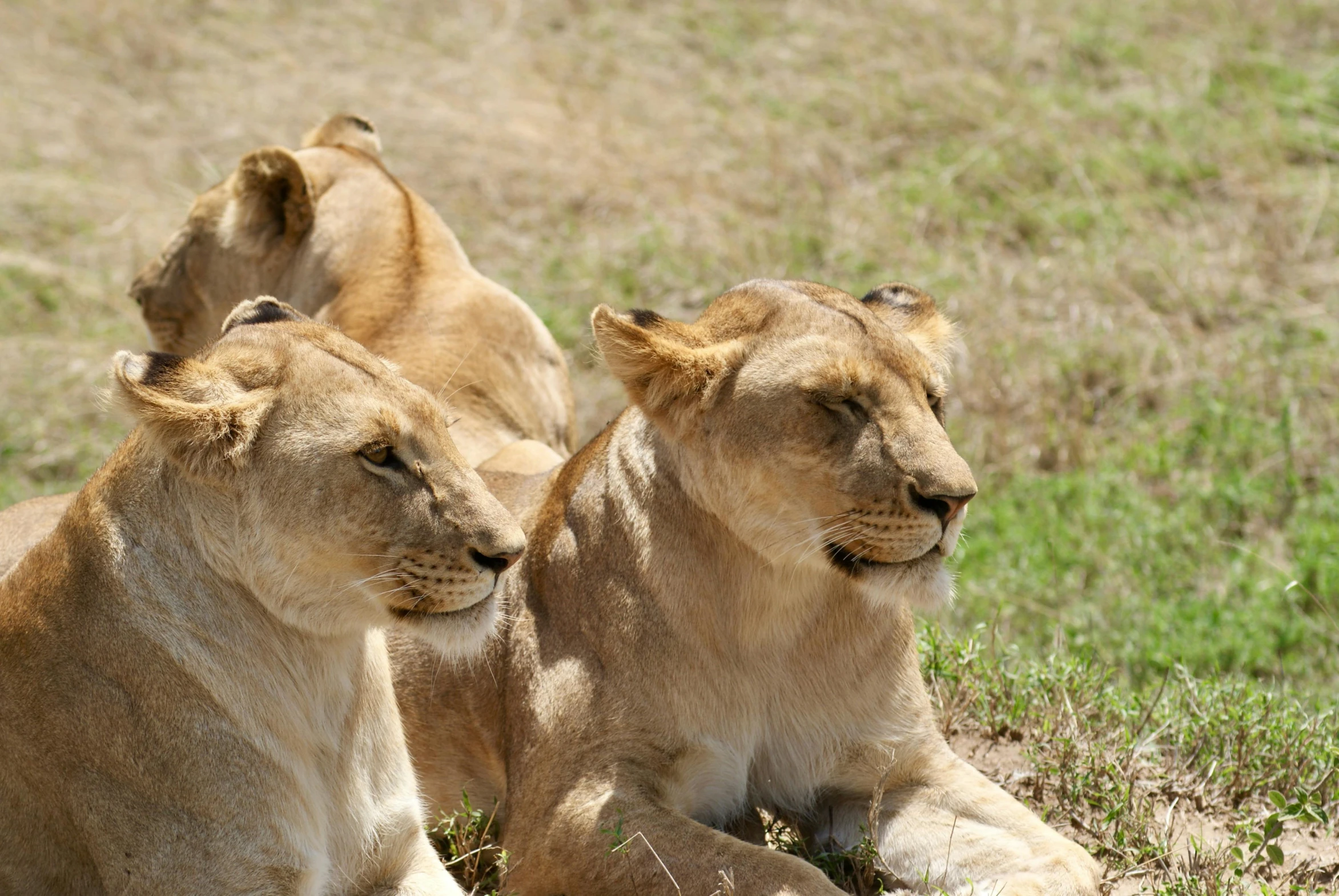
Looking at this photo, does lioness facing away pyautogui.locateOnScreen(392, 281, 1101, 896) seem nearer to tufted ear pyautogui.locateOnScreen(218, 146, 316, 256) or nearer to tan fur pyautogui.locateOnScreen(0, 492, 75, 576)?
tan fur pyautogui.locateOnScreen(0, 492, 75, 576)

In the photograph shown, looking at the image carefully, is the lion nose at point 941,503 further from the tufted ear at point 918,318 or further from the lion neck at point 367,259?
the lion neck at point 367,259

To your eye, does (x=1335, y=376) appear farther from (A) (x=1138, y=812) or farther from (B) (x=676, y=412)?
(B) (x=676, y=412)

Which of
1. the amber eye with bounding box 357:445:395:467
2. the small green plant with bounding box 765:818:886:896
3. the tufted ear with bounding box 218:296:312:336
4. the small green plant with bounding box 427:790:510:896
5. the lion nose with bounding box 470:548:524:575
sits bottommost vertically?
the small green plant with bounding box 427:790:510:896

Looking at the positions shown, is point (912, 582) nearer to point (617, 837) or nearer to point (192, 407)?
point (617, 837)

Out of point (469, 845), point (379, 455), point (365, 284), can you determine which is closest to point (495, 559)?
point (379, 455)

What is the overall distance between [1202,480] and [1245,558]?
1.81 ft

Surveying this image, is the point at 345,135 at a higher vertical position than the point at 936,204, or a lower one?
higher

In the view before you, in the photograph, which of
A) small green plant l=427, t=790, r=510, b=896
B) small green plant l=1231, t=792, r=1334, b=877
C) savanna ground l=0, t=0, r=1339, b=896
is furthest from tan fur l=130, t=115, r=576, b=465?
small green plant l=1231, t=792, r=1334, b=877

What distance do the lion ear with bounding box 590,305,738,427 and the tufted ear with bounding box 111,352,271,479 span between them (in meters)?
0.83

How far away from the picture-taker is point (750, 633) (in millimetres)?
3713

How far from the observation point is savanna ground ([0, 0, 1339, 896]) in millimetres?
4574

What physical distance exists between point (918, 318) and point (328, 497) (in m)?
1.70

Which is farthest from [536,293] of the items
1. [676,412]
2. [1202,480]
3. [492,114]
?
[676,412]

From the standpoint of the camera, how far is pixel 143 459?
127 inches
